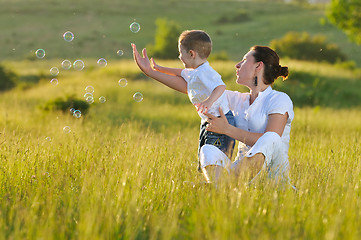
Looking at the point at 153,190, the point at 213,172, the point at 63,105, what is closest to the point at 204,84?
the point at 213,172

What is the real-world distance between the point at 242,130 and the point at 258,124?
9.0 inches

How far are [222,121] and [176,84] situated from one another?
3.48ft

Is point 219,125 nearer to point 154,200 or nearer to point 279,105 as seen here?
point 279,105

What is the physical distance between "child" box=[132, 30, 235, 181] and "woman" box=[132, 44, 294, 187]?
0.60 feet

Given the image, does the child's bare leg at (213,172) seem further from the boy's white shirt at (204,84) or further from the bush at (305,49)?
the bush at (305,49)

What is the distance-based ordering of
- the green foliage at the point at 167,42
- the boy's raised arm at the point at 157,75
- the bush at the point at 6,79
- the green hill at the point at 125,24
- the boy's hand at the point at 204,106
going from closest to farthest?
the boy's hand at the point at 204,106 → the boy's raised arm at the point at 157,75 → the bush at the point at 6,79 → the green foliage at the point at 167,42 → the green hill at the point at 125,24

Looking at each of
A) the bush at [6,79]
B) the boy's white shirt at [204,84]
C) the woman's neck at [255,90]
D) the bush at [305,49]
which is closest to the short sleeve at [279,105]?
the woman's neck at [255,90]

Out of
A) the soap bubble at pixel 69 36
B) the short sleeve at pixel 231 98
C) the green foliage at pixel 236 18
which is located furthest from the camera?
the green foliage at pixel 236 18

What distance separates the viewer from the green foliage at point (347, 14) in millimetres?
25703

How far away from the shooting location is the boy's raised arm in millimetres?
5312

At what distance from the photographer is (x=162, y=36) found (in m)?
40.2

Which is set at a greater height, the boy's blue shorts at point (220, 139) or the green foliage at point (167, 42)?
the green foliage at point (167, 42)

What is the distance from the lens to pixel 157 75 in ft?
17.6

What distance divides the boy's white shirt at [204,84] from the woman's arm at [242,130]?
380 millimetres
